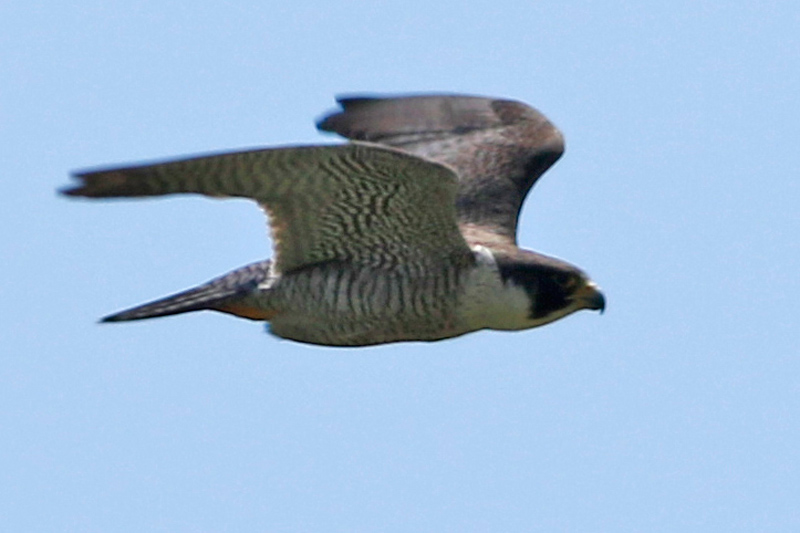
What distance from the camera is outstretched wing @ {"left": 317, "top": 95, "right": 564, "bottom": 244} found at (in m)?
12.6

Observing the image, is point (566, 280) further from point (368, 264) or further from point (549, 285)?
point (368, 264)

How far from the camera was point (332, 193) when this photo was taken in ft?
34.6

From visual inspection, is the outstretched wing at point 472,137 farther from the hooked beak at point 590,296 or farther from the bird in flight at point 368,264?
the hooked beak at point 590,296

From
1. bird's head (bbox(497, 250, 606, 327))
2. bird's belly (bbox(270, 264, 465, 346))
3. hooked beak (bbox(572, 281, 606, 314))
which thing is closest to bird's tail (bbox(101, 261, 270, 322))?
bird's belly (bbox(270, 264, 465, 346))

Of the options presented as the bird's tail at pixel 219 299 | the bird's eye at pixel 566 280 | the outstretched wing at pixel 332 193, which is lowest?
the bird's tail at pixel 219 299

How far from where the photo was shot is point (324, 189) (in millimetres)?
10508

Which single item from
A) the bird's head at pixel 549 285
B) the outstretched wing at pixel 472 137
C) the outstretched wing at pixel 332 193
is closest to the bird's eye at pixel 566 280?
the bird's head at pixel 549 285

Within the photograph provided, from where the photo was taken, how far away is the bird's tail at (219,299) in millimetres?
10867

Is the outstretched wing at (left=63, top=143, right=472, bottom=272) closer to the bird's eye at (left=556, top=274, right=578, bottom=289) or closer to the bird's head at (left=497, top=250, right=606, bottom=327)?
the bird's head at (left=497, top=250, right=606, bottom=327)

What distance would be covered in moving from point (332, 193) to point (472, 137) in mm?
2839

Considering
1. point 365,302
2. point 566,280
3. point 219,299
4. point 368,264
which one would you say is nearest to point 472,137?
point 566,280

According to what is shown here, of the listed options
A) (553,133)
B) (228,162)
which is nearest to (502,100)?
(553,133)

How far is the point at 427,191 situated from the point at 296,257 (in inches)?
36.8

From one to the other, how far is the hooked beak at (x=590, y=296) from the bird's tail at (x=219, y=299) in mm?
1721
